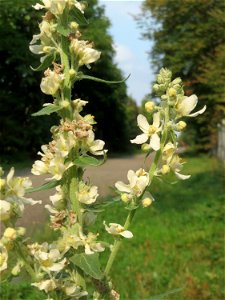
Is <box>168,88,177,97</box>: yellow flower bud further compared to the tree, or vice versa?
the tree

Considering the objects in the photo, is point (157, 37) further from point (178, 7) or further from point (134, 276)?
point (134, 276)

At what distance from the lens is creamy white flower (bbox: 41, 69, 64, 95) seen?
130cm

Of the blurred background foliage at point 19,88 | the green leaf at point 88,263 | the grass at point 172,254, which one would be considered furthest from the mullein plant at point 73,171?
the blurred background foliage at point 19,88

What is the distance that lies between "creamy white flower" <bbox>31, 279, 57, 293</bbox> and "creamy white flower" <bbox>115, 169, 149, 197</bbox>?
0.27 m

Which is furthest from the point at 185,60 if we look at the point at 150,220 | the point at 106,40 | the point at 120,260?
the point at 106,40

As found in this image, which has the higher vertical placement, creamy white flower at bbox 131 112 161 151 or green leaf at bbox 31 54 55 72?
green leaf at bbox 31 54 55 72

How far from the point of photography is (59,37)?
1376 mm

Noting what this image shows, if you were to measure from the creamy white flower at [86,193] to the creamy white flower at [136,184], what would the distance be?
6cm

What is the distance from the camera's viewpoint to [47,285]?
117cm

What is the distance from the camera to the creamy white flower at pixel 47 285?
1162 millimetres

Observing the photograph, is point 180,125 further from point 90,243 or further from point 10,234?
point 10,234

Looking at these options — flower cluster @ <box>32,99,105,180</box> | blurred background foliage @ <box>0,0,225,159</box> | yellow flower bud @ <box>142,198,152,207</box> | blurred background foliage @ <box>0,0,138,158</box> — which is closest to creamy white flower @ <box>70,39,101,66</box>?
flower cluster @ <box>32,99,105,180</box>

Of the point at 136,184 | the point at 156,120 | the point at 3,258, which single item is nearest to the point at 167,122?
the point at 156,120

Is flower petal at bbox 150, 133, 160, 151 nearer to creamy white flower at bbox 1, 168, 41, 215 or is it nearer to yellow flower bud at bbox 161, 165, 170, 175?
yellow flower bud at bbox 161, 165, 170, 175
